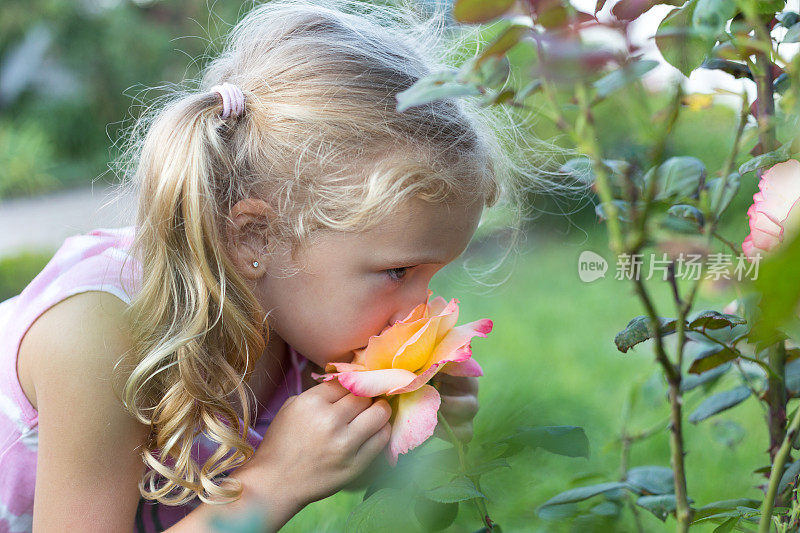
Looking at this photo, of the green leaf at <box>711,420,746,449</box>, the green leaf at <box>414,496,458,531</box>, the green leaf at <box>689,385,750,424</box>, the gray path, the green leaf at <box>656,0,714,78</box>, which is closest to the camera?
the green leaf at <box>656,0,714,78</box>

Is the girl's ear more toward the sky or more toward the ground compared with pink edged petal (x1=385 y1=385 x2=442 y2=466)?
more toward the sky

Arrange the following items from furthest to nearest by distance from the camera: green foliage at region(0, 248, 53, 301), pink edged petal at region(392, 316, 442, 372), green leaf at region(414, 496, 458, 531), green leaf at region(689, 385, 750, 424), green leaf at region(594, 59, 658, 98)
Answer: green foliage at region(0, 248, 53, 301)
pink edged petal at region(392, 316, 442, 372)
green leaf at region(689, 385, 750, 424)
green leaf at region(414, 496, 458, 531)
green leaf at region(594, 59, 658, 98)

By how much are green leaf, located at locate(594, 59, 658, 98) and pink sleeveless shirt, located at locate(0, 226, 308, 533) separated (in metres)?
0.88

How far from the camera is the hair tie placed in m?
1.21

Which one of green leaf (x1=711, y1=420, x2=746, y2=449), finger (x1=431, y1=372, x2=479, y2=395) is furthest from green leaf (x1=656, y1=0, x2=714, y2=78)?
green leaf (x1=711, y1=420, x2=746, y2=449)

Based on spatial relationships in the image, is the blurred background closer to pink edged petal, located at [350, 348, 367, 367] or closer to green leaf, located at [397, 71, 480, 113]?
green leaf, located at [397, 71, 480, 113]

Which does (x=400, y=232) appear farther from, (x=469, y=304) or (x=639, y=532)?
(x=469, y=304)

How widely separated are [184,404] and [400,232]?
40cm

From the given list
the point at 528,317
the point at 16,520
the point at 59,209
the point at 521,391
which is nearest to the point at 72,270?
the point at 16,520

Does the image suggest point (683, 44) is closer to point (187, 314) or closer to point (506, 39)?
point (506, 39)

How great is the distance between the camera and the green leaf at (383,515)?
0.76 metres

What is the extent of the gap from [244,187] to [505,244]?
664mm

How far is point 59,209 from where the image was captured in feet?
18.3

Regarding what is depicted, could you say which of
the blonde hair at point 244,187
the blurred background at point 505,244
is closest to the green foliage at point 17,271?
the blurred background at point 505,244
